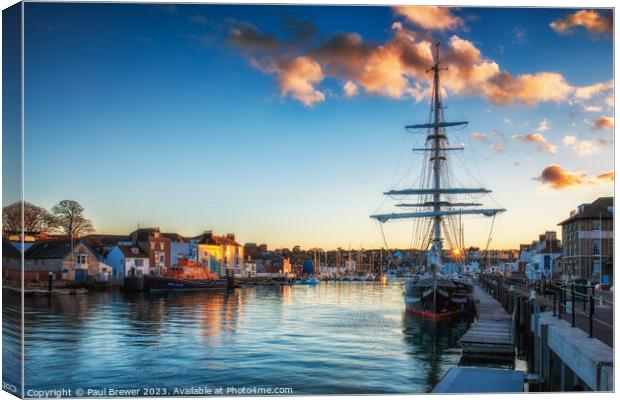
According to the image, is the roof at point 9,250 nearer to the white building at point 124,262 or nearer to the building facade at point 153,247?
the white building at point 124,262

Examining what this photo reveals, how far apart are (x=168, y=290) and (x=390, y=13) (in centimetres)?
5798

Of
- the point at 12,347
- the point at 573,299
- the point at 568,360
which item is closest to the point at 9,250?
the point at 12,347

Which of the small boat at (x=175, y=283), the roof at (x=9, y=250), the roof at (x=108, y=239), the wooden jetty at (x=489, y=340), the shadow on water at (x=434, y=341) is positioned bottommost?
the small boat at (x=175, y=283)

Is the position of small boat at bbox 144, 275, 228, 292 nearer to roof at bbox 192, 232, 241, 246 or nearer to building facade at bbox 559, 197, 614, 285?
roof at bbox 192, 232, 241, 246

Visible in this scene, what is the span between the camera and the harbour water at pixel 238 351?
626 inches

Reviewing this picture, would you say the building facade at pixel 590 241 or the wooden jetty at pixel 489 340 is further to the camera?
the building facade at pixel 590 241

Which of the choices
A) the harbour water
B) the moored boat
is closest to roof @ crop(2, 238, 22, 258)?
the harbour water

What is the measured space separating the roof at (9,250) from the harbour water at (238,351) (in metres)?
1.53

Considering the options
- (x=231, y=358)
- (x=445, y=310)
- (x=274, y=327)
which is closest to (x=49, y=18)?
(x=231, y=358)

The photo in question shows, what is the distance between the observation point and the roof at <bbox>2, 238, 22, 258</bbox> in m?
10.9

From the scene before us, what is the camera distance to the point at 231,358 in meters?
19.2

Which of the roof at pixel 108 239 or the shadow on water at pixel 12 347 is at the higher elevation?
the roof at pixel 108 239

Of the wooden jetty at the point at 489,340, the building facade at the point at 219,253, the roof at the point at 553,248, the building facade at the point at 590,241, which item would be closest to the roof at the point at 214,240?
the building facade at the point at 219,253

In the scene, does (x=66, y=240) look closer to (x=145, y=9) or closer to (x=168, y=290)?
(x=168, y=290)
